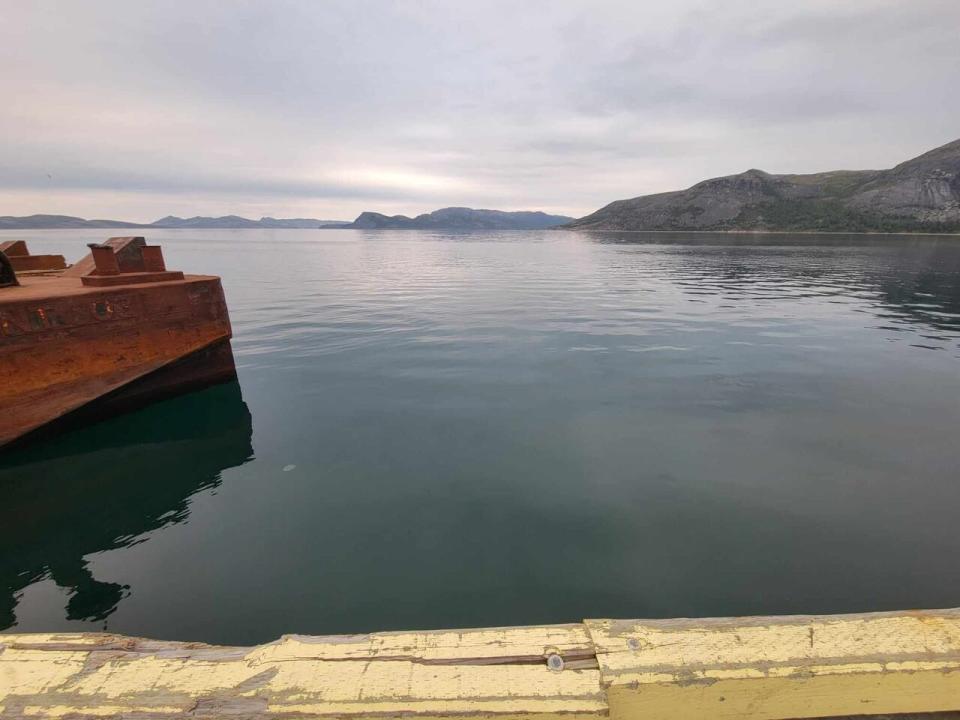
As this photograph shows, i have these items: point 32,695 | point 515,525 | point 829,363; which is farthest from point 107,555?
point 829,363

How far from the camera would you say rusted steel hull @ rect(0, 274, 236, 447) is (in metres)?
6.87

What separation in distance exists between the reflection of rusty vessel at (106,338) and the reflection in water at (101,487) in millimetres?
519

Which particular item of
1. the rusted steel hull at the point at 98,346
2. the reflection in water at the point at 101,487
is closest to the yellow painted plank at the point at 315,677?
the reflection in water at the point at 101,487

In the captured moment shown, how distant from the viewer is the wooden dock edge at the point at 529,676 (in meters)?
2.02

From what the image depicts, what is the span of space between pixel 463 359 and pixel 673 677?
1068 centimetres

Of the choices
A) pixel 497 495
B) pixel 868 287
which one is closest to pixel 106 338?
pixel 497 495

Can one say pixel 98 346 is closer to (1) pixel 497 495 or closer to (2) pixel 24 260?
(1) pixel 497 495

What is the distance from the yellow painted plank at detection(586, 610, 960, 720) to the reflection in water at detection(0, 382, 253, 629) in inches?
208

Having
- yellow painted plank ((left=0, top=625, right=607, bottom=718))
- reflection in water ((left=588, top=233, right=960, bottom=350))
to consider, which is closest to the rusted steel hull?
yellow painted plank ((left=0, top=625, right=607, bottom=718))

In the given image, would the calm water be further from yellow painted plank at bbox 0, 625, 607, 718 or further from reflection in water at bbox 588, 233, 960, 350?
reflection in water at bbox 588, 233, 960, 350

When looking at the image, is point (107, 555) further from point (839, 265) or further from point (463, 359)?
point (839, 265)

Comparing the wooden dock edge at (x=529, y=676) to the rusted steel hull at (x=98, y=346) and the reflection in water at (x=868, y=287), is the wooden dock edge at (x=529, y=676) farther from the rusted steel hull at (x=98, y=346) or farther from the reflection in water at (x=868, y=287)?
the reflection in water at (x=868, y=287)

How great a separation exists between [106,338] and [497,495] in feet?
24.4

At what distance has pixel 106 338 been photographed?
7863mm
